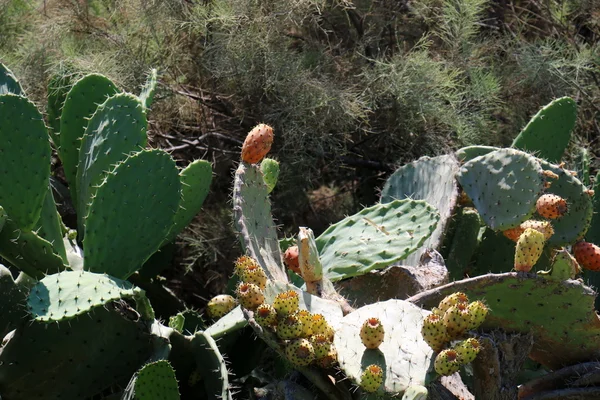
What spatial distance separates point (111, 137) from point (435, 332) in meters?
1.33

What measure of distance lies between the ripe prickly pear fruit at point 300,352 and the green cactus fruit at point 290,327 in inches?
0.8

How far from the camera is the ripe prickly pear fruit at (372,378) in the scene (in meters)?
1.98

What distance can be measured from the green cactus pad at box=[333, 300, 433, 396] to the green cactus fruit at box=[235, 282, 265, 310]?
0.76 feet

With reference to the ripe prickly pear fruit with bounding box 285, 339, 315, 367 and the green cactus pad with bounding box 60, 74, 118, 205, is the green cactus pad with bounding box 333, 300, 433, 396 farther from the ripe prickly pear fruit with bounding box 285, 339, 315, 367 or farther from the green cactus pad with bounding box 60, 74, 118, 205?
the green cactus pad with bounding box 60, 74, 118, 205

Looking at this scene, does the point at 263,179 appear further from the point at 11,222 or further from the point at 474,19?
the point at 474,19

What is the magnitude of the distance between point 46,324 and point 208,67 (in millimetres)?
1635

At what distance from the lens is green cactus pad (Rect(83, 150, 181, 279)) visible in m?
2.51

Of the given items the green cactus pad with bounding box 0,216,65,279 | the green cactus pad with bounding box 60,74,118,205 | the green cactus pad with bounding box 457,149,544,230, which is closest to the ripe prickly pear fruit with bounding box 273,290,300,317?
the green cactus pad with bounding box 0,216,65,279

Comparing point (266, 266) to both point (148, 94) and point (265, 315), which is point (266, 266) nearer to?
point (265, 315)

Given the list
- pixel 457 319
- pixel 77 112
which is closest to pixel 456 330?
pixel 457 319

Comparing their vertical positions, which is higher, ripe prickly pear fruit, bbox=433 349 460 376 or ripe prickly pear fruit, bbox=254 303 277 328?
ripe prickly pear fruit, bbox=254 303 277 328

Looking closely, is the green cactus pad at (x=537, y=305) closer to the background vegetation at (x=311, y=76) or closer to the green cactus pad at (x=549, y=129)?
the green cactus pad at (x=549, y=129)

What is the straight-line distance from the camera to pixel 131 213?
2531mm

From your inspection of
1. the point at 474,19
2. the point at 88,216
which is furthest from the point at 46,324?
the point at 474,19
